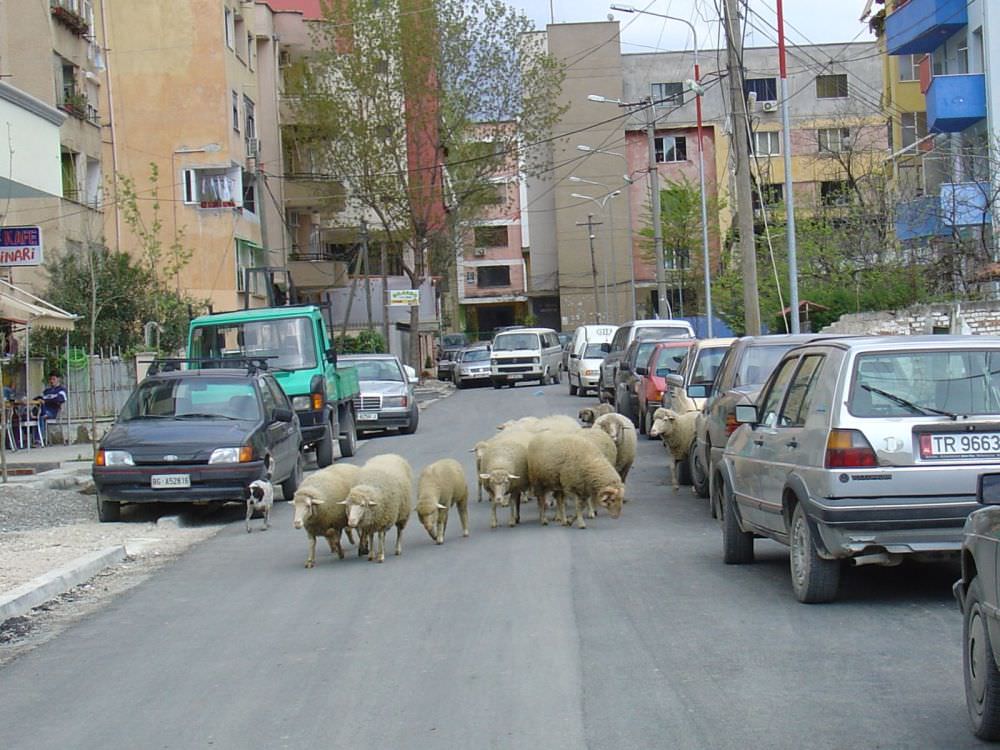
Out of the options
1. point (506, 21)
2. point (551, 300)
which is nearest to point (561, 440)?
point (506, 21)

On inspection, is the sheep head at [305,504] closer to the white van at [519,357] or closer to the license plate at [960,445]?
the license plate at [960,445]

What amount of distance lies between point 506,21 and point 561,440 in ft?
143

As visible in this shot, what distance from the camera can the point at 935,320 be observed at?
26625 mm

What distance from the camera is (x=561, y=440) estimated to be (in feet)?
46.0

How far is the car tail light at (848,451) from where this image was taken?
8.57 meters

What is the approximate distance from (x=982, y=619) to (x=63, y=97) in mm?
32840

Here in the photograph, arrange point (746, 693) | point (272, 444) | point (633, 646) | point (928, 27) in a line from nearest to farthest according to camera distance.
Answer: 1. point (746, 693)
2. point (633, 646)
3. point (272, 444)
4. point (928, 27)

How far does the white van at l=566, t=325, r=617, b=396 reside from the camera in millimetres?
39016

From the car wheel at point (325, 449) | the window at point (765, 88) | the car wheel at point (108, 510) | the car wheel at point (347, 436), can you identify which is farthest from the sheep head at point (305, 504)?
the window at point (765, 88)

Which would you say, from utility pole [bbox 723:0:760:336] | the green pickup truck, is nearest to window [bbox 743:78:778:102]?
utility pole [bbox 723:0:760:336]

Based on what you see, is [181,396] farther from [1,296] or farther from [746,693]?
[746,693]

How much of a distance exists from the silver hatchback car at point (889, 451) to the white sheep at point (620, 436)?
278 inches

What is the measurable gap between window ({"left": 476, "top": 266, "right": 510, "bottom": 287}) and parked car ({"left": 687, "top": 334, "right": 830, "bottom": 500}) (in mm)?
78334

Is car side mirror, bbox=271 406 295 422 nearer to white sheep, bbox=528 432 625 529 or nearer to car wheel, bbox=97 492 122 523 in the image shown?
car wheel, bbox=97 492 122 523
